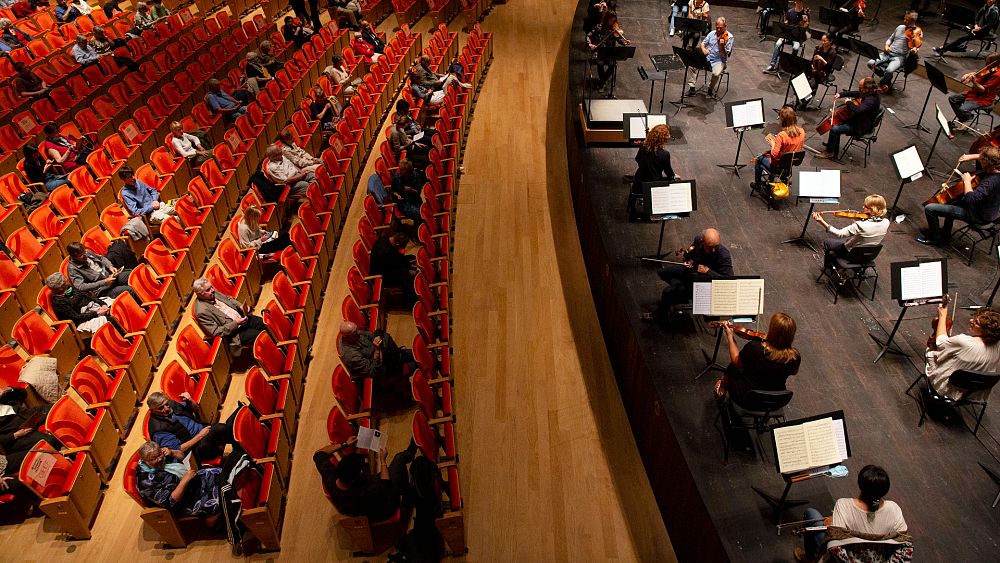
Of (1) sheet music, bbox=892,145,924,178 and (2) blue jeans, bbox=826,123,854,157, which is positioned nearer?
(1) sheet music, bbox=892,145,924,178

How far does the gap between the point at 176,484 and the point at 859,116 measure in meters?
6.52

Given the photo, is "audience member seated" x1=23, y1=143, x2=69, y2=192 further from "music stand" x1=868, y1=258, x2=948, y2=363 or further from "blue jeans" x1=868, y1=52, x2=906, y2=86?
"blue jeans" x1=868, y1=52, x2=906, y2=86

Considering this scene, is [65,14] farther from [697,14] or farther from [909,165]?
[909,165]

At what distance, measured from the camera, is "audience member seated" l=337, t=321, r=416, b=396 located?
4.17m

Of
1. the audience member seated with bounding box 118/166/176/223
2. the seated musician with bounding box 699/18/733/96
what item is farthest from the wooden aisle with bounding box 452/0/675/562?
the audience member seated with bounding box 118/166/176/223

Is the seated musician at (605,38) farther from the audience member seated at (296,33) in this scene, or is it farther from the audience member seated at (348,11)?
the audience member seated at (296,33)

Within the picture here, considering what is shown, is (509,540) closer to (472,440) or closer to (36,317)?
(472,440)

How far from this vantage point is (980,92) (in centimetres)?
655

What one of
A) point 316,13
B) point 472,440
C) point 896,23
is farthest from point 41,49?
point 896,23

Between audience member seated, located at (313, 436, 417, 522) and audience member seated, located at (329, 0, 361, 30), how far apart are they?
27.0 ft

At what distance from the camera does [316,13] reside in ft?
33.8

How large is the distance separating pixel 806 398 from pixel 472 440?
2.14 metres

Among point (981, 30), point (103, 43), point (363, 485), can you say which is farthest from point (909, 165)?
point (103, 43)

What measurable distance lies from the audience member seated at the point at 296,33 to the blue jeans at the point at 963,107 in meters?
8.15
